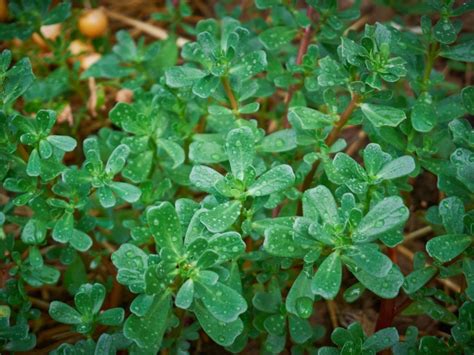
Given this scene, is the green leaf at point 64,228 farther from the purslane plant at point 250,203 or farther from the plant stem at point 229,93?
the plant stem at point 229,93

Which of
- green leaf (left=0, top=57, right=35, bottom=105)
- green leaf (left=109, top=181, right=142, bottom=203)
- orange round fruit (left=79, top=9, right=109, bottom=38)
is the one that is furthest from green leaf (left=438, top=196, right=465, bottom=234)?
orange round fruit (left=79, top=9, right=109, bottom=38)

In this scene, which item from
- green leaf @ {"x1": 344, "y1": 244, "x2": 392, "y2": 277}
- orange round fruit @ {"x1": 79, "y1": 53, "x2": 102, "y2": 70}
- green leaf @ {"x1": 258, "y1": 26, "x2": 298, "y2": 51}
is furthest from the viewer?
orange round fruit @ {"x1": 79, "y1": 53, "x2": 102, "y2": 70}

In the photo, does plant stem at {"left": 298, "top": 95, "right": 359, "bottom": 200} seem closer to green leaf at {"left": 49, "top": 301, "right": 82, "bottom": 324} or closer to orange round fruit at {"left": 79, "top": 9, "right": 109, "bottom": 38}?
green leaf at {"left": 49, "top": 301, "right": 82, "bottom": 324}

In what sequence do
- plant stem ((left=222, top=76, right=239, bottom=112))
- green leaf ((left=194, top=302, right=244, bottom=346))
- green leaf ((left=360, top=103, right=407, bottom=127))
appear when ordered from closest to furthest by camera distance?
green leaf ((left=194, top=302, right=244, bottom=346)), green leaf ((left=360, top=103, right=407, bottom=127)), plant stem ((left=222, top=76, right=239, bottom=112))

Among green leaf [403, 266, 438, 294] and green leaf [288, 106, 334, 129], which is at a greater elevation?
green leaf [288, 106, 334, 129]

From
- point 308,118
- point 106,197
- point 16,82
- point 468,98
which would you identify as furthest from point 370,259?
point 16,82

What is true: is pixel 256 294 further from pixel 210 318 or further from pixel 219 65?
pixel 219 65

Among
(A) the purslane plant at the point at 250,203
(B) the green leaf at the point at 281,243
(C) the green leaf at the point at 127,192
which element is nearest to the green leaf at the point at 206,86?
(A) the purslane plant at the point at 250,203

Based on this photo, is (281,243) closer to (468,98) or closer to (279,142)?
(279,142)

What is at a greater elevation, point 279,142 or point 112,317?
point 279,142
